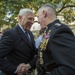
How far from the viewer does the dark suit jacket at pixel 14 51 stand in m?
3.72

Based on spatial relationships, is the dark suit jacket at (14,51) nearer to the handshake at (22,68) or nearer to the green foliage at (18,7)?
the handshake at (22,68)

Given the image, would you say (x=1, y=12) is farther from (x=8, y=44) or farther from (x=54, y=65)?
(x=54, y=65)

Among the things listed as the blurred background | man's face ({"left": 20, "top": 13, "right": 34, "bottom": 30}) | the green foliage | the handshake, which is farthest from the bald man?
the green foliage

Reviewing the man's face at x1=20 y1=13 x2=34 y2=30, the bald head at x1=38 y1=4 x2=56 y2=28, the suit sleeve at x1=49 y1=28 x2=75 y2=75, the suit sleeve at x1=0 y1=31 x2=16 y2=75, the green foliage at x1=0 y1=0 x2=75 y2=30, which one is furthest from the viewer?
the green foliage at x1=0 y1=0 x2=75 y2=30

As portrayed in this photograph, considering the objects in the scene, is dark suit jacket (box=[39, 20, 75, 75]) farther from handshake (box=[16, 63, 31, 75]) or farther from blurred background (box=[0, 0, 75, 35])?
blurred background (box=[0, 0, 75, 35])

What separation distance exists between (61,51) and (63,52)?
0.8 inches

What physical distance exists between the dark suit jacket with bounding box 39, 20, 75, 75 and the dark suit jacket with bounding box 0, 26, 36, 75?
1.23m

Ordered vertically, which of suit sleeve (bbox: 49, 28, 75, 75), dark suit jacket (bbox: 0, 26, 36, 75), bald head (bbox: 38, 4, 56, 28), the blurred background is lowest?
the blurred background

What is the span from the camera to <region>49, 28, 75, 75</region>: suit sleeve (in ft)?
7.77

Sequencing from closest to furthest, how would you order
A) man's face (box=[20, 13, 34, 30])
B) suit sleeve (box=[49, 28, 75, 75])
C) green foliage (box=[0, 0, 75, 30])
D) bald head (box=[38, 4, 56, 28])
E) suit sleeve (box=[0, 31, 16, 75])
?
suit sleeve (box=[49, 28, 75, 75]) → bald head (box=[38, 4, 56, 28]) → suit sleeve (box=[0, 31, 16, 75]) → man's face (box=[20, 13, 34, 30]) → green foliage (box=[0, 0, 75, 30])

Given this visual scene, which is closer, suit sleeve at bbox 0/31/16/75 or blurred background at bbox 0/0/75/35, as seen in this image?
suit sleeve at bbox 0/31/16/75

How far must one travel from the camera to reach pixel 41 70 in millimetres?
2803

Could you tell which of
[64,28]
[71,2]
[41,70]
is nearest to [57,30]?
[64,28]

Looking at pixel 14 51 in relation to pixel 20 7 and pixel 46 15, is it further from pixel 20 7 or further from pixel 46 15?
pixel 20 7
